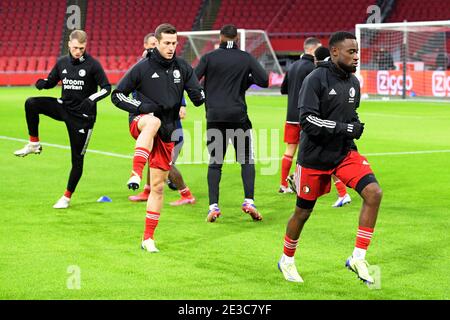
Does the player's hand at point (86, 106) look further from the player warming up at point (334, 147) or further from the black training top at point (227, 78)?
the player warming up at point (334, 147)

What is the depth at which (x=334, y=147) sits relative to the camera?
7.01 metres

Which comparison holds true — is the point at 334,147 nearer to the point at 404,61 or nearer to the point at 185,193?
the point at 185,193

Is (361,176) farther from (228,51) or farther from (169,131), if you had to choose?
(228,51)

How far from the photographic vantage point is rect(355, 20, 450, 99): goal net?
33750mm

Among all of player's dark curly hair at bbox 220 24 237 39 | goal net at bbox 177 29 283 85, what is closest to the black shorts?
player's dark curly hair at bbox 220 24 237 39

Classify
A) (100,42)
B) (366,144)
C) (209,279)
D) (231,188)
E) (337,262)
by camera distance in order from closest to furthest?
(209,279) → (337,262) → (231,188) → (366,144) → (100,42)

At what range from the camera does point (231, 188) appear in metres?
12.6

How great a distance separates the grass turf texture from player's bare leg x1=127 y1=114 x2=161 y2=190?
883 millimetres

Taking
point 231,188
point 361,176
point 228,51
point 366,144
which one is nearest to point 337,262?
point 361,176

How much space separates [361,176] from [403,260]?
1.33m

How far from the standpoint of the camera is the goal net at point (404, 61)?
33750 mm

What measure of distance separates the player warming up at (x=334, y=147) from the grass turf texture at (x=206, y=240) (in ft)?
1.14

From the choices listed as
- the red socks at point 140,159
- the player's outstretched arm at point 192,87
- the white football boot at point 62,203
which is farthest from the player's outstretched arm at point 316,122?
the white football boot at point 62,203

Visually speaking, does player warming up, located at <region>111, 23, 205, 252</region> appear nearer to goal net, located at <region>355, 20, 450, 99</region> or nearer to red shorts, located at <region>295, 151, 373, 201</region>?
red shorts, located at <region>295, 151, 373, 201</region>
